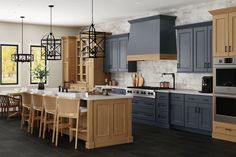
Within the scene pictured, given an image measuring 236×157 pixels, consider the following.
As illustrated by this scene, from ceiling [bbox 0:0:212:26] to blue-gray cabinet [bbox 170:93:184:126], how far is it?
7.70 feet

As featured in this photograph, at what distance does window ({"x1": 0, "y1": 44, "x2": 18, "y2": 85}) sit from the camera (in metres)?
12.0

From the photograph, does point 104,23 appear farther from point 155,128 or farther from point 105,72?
point 155,128

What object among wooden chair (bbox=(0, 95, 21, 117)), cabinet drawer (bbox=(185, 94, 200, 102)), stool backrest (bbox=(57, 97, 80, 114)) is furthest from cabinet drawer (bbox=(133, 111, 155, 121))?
wooden chair (bbox=(0, 95, 21, 117))

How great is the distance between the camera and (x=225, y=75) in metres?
7.13

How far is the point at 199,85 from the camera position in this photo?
8547mm

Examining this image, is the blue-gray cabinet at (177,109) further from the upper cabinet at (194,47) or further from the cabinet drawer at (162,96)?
the upper cabinet at (194,47)

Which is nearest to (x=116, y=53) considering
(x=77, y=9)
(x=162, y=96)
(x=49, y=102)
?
(x=77, y=9)

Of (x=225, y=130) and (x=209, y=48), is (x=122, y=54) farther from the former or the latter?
(x=225, y=130)

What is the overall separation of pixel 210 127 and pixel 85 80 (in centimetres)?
564

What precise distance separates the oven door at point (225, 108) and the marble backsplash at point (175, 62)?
120cm

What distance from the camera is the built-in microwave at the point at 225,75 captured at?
22.9 ft

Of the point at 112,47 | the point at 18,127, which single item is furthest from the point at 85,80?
the point at 18,127

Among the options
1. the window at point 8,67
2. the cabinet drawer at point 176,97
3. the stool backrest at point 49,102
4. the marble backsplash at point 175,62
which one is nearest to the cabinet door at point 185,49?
the marble backsplash at point 175,62

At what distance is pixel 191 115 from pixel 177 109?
18.7 inches
